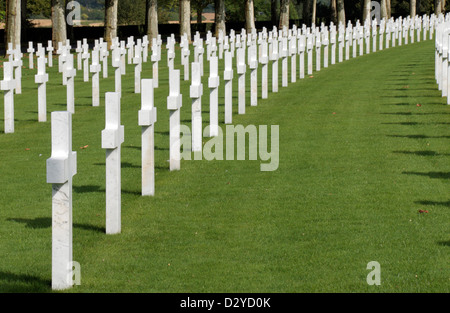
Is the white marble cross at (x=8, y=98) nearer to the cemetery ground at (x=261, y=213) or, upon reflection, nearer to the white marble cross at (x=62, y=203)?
the cemetery ground at (x=261, y=213)

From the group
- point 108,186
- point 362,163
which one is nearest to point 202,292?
point 108,186

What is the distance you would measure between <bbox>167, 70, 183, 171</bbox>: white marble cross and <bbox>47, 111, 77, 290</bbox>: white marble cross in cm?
505

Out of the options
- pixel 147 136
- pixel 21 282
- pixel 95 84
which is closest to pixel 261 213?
pixel 147 136

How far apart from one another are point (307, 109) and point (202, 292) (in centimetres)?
1324

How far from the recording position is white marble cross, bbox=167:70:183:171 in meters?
12.3

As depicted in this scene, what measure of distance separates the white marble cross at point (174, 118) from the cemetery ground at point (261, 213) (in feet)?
0.72

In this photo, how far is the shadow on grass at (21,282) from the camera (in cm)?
720

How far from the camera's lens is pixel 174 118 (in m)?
12.4

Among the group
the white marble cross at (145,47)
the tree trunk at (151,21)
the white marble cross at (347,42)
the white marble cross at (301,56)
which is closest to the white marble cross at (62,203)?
the white marble cross at (301,56)

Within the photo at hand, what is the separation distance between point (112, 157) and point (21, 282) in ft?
6.31

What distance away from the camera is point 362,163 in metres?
12.9

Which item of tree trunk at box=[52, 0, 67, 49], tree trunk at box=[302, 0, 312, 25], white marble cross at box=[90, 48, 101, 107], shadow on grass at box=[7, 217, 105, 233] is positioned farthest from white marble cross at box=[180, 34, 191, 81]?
tree trunk at box=[302, 0, 312, 25]

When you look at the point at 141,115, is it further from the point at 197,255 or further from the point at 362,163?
the point at 362,163

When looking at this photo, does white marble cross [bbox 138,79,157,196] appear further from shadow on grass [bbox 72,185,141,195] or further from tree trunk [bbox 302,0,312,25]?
tree trunk [bbox 302,0,312,25]
